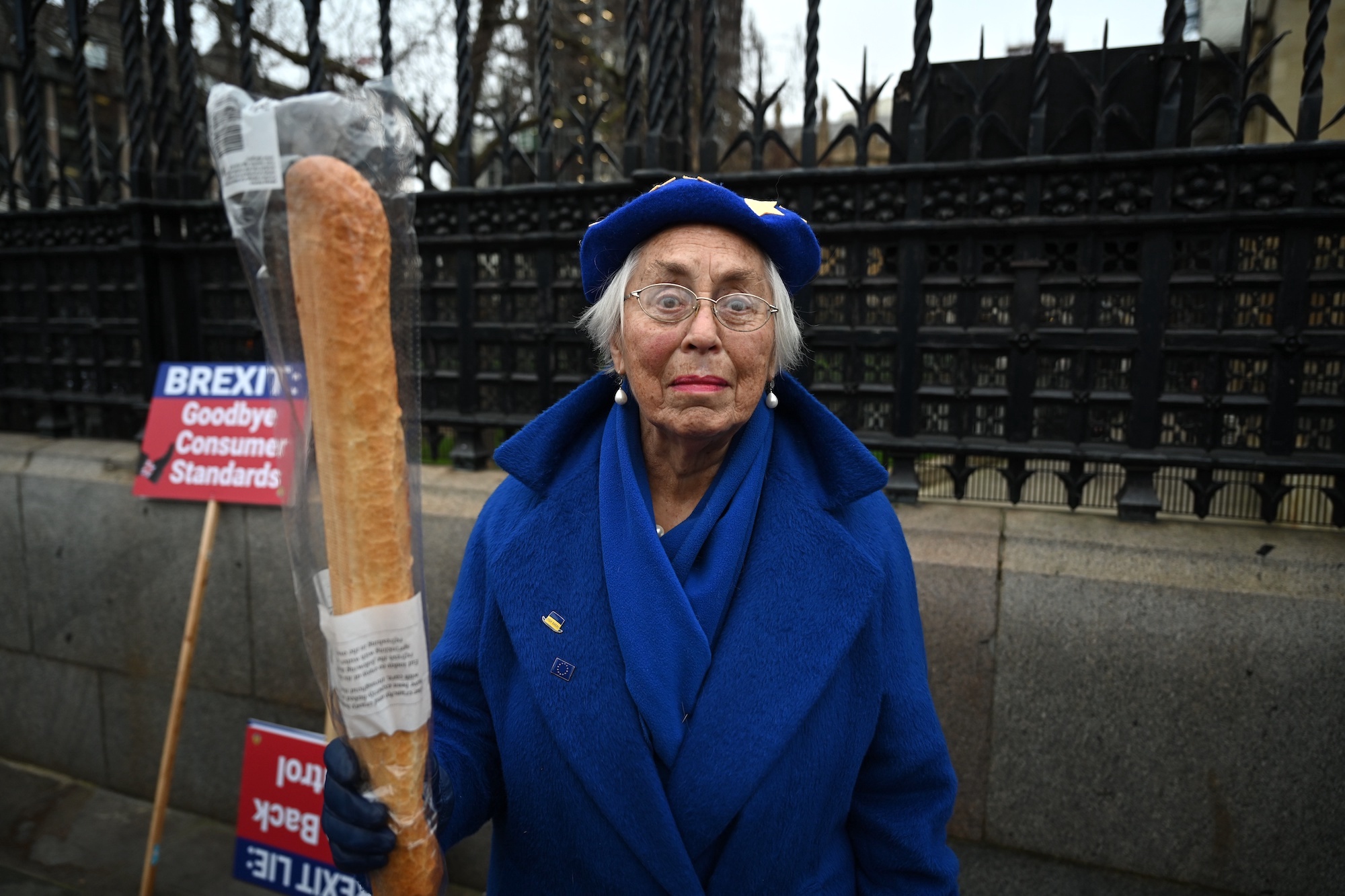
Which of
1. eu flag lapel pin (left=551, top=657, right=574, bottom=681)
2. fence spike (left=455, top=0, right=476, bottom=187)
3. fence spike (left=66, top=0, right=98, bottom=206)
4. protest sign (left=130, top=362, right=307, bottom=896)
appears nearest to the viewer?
eu flag lapel pin (left=551, top=657, right=574, bottom=681)

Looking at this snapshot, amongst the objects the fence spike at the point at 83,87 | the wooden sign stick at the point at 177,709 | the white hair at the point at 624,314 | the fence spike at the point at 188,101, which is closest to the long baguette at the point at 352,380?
the white hair at the point at 624,314

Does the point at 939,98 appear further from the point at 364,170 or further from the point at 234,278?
the point at 234,278

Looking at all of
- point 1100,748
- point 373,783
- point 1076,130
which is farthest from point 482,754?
point 1076,130

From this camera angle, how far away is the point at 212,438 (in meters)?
3.72

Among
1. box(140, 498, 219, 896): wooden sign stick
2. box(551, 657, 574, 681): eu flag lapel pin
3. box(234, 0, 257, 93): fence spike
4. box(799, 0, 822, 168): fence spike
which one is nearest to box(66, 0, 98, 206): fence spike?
box(234, 0, 257, 93): fence spike

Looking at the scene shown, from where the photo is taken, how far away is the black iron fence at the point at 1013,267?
2.75 metres

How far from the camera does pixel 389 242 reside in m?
1.24

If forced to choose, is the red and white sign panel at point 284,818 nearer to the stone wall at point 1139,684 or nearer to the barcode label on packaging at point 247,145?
the stone wall at point 1139,684

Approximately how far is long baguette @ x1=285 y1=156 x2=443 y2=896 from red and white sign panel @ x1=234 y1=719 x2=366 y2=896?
93.8 inches

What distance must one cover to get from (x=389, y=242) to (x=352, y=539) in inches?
18.1

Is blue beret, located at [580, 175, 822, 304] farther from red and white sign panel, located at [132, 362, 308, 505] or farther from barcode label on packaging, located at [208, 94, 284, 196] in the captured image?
red and white sign panel, located at [132, 362, 308, 505]

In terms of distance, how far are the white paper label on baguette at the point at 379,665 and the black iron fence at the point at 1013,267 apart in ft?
7.64

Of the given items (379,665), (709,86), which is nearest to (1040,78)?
(709,86)

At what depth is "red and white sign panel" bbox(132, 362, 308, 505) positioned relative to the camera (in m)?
3.59
